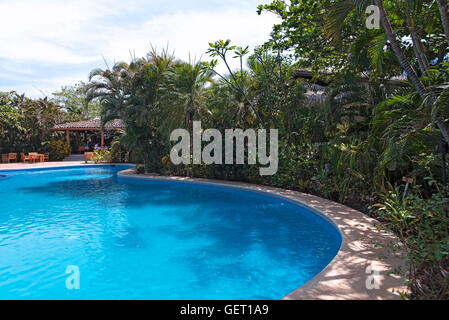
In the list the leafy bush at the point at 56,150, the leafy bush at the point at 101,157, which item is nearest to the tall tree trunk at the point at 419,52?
the leafy bush at the point at 101,157

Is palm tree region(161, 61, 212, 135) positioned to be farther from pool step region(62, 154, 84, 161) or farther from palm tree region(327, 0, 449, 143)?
pool step region(62, 154, 84, 161)

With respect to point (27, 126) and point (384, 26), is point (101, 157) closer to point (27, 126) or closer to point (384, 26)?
point (27, 126)

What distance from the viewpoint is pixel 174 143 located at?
48.2 feet

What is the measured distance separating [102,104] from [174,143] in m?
4.73

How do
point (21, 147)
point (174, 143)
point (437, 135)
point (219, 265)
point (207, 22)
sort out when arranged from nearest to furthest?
1. point (437, 135)
2. point (219, 265)
3. point (207, 22)
4. point (174, 143)
5. point (21, 147)

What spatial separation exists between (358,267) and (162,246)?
368 cm

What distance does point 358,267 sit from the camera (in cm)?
401

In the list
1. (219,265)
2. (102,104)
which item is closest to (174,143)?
(102,104)

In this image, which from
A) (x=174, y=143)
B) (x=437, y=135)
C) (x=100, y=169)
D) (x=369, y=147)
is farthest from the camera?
(x=100, y=169)

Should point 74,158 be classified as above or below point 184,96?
below

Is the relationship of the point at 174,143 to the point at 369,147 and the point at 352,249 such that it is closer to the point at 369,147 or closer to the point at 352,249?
the point at 369,147

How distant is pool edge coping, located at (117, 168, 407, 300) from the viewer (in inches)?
130

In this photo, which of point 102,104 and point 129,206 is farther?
point 102,104

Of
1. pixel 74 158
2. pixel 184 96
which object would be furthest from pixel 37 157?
pixel 184 96
